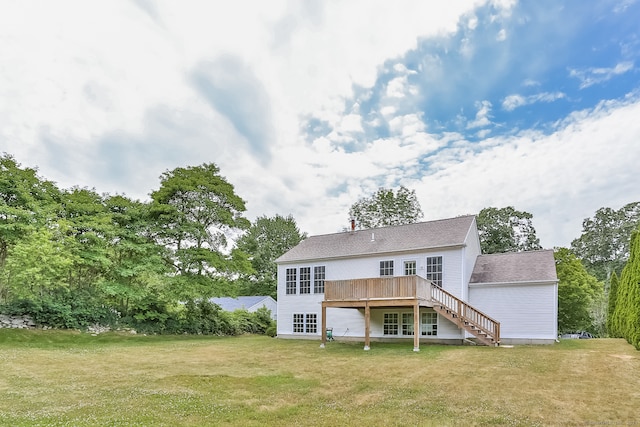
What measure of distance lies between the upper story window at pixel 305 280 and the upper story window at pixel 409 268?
5828 millimetres

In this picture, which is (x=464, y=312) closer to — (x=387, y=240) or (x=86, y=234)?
(x=387, y=240)

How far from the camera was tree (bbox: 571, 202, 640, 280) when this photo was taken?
42.4 m

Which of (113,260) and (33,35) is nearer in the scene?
(33,35)

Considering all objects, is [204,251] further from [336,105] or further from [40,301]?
[336,105]

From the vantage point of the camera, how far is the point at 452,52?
15844 mm

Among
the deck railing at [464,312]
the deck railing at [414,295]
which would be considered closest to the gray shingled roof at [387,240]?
the deck railing at [464,312]

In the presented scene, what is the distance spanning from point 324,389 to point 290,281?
15306mm

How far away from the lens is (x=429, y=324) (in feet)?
61.8

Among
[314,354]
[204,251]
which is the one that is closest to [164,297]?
[204,251]

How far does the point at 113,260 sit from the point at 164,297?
3.59 meters

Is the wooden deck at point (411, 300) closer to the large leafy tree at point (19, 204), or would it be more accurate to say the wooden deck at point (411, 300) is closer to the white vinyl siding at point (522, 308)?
the white vinyl siding at point (522, 308)

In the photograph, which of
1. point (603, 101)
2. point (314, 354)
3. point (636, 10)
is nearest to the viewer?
point (636, 10)

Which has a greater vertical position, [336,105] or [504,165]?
[336,105]

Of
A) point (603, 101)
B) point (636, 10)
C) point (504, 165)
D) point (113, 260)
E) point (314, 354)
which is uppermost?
point (636, 10)
